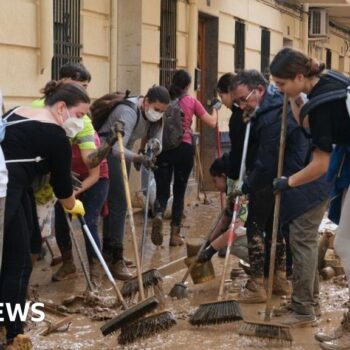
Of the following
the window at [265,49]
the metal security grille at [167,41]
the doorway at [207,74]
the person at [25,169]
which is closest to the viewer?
the person at [25,169]

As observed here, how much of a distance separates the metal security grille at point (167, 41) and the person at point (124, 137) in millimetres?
4880

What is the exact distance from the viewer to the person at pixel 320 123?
5.32 metres

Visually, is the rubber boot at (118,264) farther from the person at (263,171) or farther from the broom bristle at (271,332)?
the broom bristle at (271,332)

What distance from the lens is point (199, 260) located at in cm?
721

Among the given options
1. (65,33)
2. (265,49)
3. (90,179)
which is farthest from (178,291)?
(265,49)

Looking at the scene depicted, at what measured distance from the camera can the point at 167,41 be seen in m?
12.8

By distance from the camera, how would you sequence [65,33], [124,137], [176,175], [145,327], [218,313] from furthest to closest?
[65,33] < [176,175] < [124,137] < [218,313] < [145,327]

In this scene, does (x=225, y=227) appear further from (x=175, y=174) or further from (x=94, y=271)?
(x=175, y=174)

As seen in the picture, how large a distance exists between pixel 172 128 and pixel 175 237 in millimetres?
1138

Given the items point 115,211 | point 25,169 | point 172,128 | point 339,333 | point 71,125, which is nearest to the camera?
point 25,169

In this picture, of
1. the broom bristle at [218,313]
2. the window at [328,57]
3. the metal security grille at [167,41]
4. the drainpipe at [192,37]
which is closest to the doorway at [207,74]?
the drainpipe at [192,37]

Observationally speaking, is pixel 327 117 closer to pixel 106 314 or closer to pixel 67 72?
pixel 106 314

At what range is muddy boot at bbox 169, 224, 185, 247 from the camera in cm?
930

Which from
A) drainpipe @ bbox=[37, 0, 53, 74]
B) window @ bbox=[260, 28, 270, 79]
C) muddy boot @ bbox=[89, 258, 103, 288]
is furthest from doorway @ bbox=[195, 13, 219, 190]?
muddy boot @ bbox=[89, 258, 103, 288]
